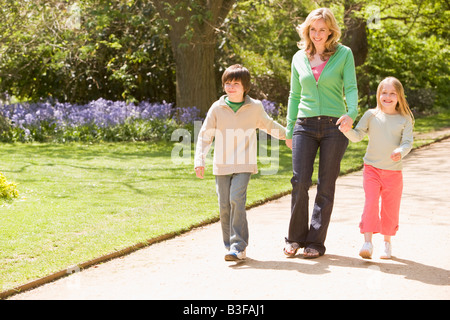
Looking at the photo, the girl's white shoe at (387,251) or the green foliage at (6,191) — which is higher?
the green foliage at (6,191)

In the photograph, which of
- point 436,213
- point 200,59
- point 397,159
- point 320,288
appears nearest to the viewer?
point 320,288

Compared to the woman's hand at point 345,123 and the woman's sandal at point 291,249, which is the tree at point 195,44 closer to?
the woman's sandal at point 291,249

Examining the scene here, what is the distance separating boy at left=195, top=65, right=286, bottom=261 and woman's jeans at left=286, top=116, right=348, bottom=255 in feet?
1.12

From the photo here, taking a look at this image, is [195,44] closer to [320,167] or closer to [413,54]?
[320,167]

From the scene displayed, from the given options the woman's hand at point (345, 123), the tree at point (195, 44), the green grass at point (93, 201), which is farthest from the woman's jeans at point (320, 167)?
the tree at point (195, 44)

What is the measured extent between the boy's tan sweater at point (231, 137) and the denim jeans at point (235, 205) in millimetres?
78

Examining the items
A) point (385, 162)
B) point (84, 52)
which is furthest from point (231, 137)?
point (84, 52)

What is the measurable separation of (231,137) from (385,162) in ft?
3.99

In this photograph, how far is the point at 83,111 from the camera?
1473cm

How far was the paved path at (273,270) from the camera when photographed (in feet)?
14.4
